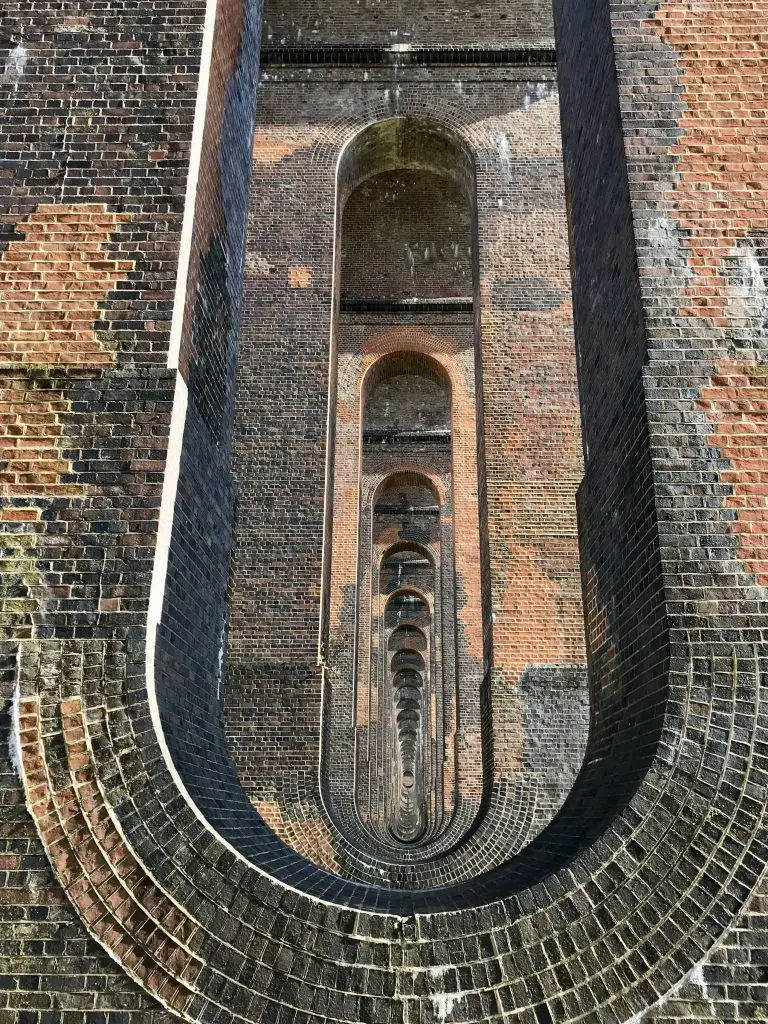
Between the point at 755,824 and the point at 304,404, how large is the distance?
724 cm

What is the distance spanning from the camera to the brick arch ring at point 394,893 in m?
2.64

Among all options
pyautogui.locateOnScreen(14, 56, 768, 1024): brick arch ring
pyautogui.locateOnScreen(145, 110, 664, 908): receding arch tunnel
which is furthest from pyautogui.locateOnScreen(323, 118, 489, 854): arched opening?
pyautogui.locateOnScreen(14, 56, 768, 1024): brick arch ring

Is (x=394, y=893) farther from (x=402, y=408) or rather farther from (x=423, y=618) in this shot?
(x=423, y=618)

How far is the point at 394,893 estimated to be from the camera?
3.21m

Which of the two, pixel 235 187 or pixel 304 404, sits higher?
pixel 304 404

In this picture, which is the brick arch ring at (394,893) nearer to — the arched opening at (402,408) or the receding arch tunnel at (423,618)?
the receding arch tunnel at (423,618)

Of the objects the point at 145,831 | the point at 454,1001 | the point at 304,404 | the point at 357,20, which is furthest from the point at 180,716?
the point at 357,20

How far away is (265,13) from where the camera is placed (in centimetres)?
1133

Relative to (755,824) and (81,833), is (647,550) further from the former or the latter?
(81,833)

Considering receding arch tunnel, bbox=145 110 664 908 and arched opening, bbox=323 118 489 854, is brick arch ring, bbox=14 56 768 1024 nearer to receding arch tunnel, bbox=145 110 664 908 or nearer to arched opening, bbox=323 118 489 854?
receding arch tunnel, bbox=145 110 664 908

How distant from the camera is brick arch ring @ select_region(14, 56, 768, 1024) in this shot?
264 centimetres

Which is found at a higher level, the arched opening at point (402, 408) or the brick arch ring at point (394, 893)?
the arched opening at point (402, 408)

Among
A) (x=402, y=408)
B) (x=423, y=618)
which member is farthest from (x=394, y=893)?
(x=423, y=618)

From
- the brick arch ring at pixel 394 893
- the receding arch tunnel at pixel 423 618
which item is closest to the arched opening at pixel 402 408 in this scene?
the receding arch tunnel at pixel 423 618
